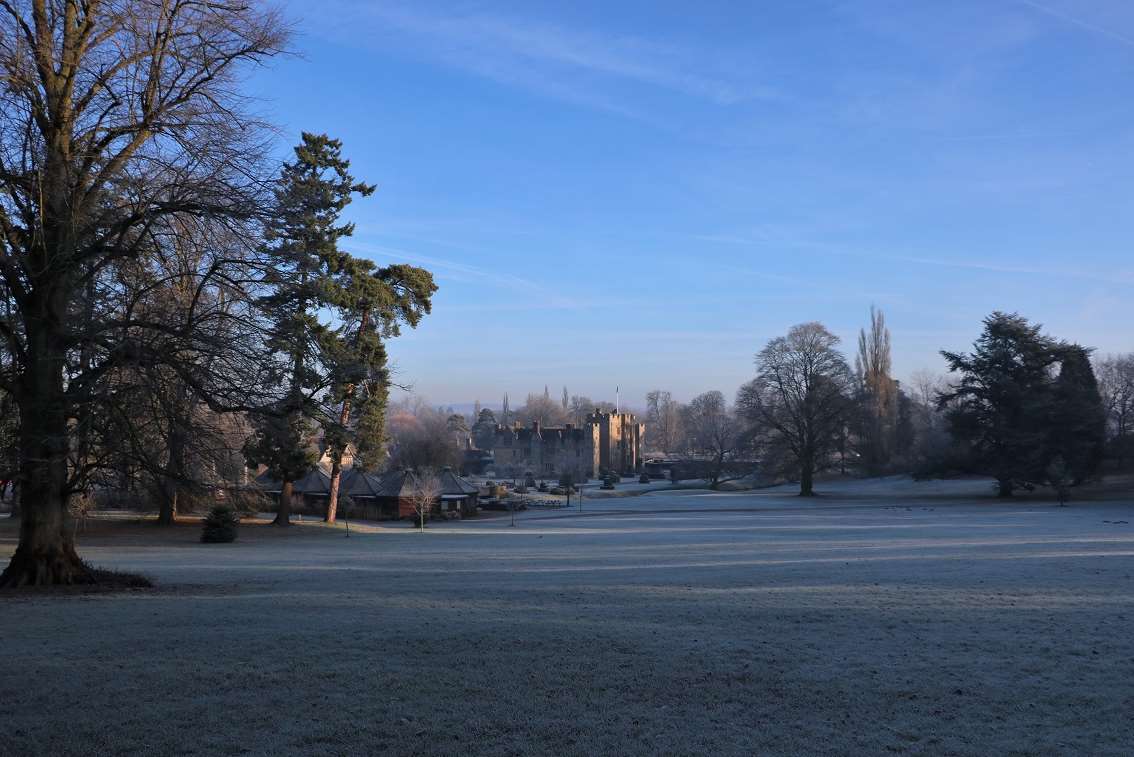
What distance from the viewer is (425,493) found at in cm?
5475

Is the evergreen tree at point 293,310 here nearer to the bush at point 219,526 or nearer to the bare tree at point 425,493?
the bush at point 219,526

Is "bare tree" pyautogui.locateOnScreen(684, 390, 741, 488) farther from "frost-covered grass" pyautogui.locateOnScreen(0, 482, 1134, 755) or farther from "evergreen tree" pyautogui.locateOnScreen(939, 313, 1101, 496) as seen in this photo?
"frost-covered grass" pyautogui.locateOnScreen(0, 482, 1134, 755)

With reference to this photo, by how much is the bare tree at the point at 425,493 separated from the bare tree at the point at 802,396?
27658mm

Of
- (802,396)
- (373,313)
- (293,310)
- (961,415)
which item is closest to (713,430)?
(802,396)

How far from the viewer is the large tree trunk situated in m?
15.0

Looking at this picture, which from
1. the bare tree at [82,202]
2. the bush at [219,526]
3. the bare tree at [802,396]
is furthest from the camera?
the bare tree at [802,396]

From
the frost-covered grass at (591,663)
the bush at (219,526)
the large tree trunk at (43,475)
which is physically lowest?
the bush at (219,526)

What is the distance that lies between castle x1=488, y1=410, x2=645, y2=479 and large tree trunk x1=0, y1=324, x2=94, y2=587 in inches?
4500

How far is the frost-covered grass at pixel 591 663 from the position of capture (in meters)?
6.86

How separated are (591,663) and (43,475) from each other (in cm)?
1236

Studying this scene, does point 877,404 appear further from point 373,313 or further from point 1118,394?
point 373,313

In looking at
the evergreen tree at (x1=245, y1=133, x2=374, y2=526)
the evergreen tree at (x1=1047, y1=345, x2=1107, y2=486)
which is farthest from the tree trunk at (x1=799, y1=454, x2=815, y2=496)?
the evergreen tree at (x1=245, y1=133, x2=374, y2=526)

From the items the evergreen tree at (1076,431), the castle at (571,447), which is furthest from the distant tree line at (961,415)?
the castle at (571,447)

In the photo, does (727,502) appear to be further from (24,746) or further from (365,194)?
(24,746)
